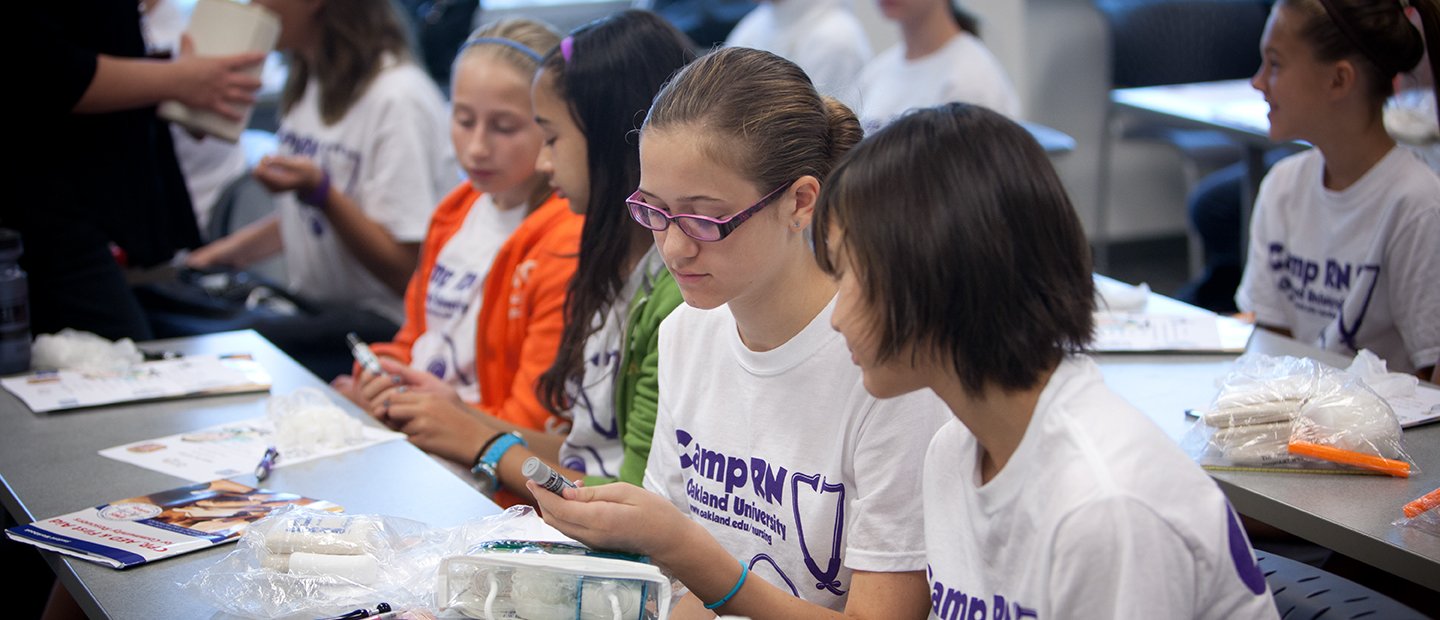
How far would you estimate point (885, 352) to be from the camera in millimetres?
1091

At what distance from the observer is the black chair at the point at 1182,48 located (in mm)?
5130

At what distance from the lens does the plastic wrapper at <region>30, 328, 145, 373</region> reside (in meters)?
2.17

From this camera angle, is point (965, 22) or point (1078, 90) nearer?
point (965, 22)

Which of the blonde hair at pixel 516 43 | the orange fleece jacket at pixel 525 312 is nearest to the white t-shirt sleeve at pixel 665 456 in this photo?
the orange fleece jacket at pixel 525 312

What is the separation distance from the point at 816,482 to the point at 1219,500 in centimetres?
47

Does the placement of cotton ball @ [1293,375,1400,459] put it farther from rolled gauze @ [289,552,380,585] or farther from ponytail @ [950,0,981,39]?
ponytail @ [950,0,981,39]

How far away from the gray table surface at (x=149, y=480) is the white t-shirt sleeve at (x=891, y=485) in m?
0.47

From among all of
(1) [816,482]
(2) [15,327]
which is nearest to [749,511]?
(1) [816,482]

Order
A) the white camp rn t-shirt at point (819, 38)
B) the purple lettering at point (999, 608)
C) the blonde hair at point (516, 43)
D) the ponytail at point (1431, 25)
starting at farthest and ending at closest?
the white camp rn t-shirt at point (819, 38), the blonde hair at point (516, 43), the ponytail at point (1431, 25), the purple lettering at point (999, 608)

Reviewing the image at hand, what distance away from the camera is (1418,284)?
6.87 feet

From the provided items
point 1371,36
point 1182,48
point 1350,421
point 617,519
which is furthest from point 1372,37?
point 1182,48

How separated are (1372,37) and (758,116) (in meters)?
1.30

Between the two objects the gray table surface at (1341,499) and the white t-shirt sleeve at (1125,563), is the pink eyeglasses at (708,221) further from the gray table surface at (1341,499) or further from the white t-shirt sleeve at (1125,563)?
the gray table surface at (1341,499)

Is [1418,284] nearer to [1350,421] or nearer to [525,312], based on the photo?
[1350,421]
